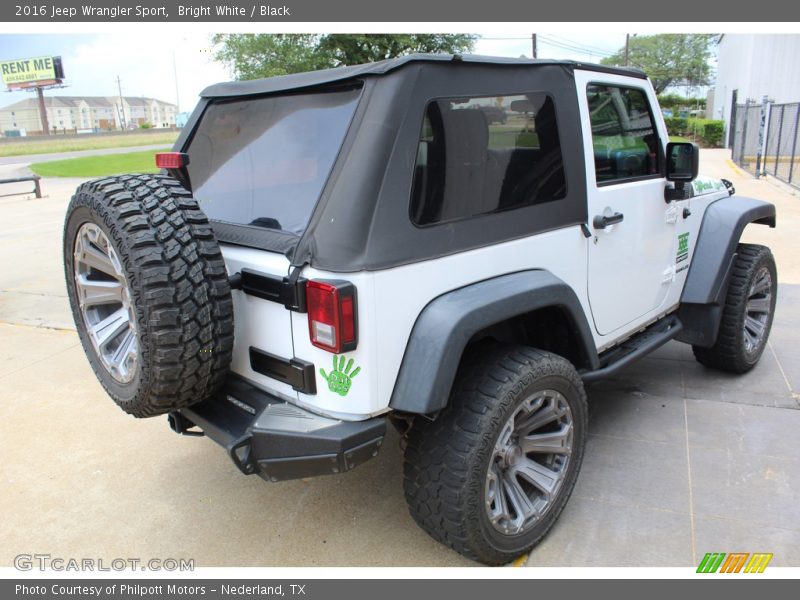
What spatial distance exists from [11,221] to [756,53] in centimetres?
2300

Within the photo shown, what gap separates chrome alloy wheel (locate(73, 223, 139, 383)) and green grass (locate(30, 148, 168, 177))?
858 inches

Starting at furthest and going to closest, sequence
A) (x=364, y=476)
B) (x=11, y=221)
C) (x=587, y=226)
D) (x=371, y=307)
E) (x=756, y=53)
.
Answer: (x=756, y=53) → (x=11, y=221) → (x=364, y=476) → (x=587, y=226) → (x=371, y=307)

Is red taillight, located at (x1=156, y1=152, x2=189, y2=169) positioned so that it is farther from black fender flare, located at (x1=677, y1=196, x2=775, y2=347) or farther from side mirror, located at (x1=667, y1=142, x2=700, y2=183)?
black fender flare, located at (x1=677, y1=196, x2=775, y2=347)

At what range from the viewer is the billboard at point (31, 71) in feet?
284

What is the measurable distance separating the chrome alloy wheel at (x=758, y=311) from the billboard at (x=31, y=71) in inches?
3827

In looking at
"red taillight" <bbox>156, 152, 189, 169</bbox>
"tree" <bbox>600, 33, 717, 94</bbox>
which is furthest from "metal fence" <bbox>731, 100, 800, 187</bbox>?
"tree" <bbox>600, 33, 717, 94</bbox>

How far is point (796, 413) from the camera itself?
384 cm

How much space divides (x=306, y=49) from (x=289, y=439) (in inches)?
852

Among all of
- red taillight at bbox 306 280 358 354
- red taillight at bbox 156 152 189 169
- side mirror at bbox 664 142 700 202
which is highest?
red taillight at bbox 156 152 189 169

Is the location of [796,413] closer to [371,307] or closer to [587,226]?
[587,226]

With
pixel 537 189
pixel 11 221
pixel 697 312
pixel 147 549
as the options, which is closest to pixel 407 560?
pixel 147 549

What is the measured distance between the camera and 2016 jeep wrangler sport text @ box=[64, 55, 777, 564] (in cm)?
224

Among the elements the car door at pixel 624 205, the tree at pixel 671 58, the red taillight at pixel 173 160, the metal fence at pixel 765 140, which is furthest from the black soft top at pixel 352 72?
the tree at pixel 671 58

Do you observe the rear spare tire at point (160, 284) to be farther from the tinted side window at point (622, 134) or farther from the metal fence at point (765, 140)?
the metal fence at point (765, 140)
